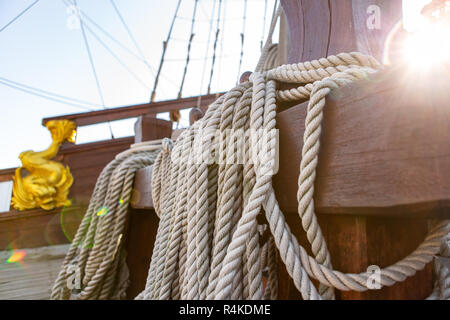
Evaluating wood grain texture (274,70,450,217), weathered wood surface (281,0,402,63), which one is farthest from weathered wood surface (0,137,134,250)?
wood grain texture (274,70,450,217)

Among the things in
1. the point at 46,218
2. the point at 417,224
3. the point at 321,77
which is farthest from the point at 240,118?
the point at 46,218

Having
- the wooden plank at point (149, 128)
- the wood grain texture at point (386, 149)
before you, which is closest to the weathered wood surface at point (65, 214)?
the wooden plank at point (149, 128)

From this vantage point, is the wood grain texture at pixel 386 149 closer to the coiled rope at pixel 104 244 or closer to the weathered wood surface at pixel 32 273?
the coiled rope at pixel 104 244

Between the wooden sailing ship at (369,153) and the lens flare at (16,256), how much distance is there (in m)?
2.25

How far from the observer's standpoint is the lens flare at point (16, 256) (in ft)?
7.22

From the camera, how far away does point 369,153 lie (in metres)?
0.49

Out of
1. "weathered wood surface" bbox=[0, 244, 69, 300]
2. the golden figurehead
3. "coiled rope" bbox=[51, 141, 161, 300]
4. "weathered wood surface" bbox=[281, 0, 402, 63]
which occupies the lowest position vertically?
"weathered wood surface" bbox=[0, 244, 69, 300]

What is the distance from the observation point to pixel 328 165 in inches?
22.1

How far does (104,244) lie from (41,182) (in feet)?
4.13

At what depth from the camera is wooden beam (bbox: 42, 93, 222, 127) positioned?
2769 millimetres

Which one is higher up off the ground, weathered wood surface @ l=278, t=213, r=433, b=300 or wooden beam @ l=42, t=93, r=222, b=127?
wooden beam @ l=42, t=93, r=222, b=127

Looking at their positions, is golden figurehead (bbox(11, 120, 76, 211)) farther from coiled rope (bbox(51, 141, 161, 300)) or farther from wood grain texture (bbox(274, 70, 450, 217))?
wood grain texture (bbox(274, 70, 450, 217))

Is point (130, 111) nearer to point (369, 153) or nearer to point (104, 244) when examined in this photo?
point (104, 244)

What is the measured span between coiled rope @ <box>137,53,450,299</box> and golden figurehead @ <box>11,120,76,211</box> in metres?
1.84
